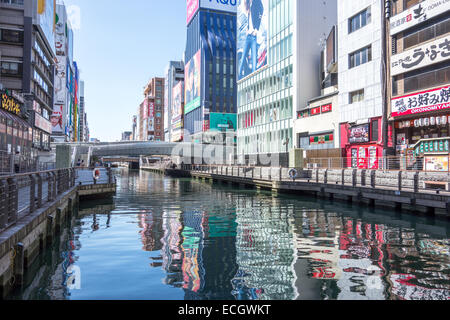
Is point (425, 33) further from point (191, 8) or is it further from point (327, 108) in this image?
point (191, 8)

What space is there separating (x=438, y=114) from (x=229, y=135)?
301 ft

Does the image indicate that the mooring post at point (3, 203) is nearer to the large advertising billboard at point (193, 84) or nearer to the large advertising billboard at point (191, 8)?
the large advertising billboard at point (193, 84)

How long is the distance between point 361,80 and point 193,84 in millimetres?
104054

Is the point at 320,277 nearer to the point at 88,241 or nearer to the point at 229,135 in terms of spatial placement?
the point at 88,241

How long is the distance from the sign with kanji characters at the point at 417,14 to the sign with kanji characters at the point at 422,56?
2.31 meters

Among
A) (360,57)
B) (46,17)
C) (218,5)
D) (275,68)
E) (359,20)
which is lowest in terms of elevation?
(360,57)

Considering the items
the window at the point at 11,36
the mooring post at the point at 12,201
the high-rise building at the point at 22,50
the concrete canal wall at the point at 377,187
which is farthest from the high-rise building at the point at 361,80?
the window at the point at 11,36

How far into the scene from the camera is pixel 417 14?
32.2 metres

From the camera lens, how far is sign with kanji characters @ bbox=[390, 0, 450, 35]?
98.3 ft

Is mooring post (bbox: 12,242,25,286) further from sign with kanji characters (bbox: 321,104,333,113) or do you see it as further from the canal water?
sign with kanji characters (bbox: 321,104,333,113)

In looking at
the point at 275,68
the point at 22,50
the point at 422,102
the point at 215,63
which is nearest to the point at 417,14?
the point at 422,102

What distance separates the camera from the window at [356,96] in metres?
40.1

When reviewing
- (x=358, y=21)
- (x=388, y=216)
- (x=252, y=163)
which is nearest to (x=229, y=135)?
(x=252, y=163)

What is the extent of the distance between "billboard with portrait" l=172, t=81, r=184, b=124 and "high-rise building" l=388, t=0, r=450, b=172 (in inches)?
5041
